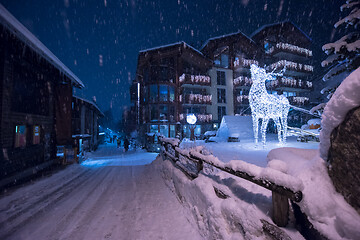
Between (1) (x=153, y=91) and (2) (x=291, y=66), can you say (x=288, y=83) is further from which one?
(1) (x=153, y=91)

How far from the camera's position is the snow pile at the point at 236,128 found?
1669 cm

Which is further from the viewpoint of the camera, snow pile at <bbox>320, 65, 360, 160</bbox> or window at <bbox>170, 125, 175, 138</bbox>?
window at <bbox>170, 125, 175, 138</bbox>

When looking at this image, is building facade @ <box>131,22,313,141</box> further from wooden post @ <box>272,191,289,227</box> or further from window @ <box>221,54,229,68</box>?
wooden post @ <box>272,191,289,227</box>

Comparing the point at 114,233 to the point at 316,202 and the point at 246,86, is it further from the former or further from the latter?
the point at 246,86

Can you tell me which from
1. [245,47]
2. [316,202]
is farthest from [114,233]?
[245,47]

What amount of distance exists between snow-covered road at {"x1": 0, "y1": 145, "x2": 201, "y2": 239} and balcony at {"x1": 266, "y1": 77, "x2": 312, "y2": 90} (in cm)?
2538

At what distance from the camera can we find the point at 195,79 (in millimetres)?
24047

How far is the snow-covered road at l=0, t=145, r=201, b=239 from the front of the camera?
3512mm

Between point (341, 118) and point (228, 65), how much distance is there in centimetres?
2854

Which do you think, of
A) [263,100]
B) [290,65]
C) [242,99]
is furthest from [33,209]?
[290,65]

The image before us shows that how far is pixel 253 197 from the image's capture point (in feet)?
8.72

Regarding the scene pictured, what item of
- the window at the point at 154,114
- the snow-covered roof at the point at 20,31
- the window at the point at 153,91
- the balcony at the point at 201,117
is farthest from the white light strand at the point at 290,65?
the snow-covered roof at the point at 20,31

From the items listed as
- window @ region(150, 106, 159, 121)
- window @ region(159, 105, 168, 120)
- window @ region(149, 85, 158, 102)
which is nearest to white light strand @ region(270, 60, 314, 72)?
window @ region(159, 105, 168, 120)

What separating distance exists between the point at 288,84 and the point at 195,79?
14580 millimetres
